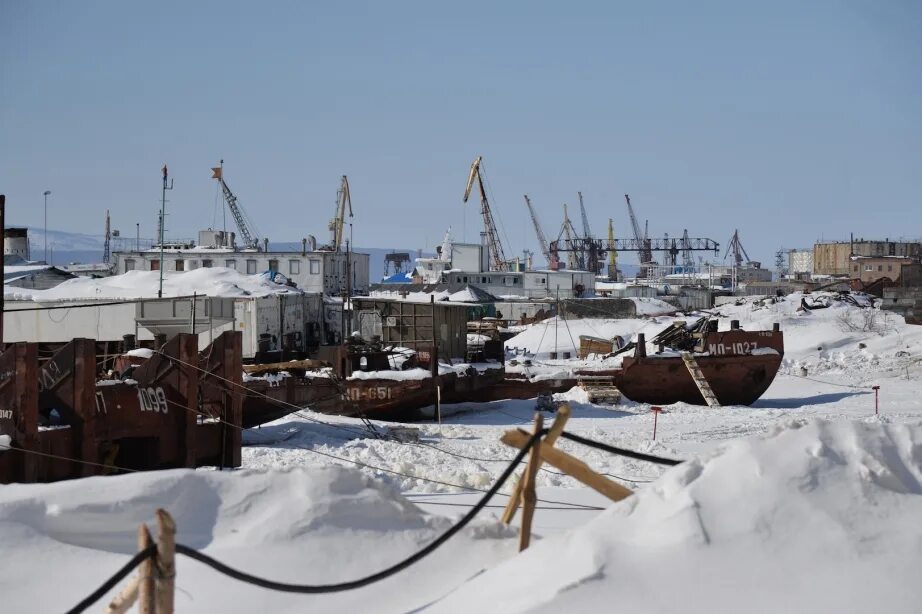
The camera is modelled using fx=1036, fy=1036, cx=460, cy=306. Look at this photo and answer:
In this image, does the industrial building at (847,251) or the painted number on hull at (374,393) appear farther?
the industrial building at (847,251)

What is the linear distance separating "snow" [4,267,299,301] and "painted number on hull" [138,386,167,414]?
22.0 m

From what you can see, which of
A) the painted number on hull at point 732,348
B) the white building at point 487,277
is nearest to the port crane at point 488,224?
the white building at point 487,277

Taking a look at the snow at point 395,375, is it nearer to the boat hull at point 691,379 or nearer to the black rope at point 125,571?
the boat hull at point 691,379

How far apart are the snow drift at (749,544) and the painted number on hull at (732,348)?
22.7 m

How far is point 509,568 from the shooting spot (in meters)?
5.75

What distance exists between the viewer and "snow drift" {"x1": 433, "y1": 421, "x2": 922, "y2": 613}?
5.18 meters

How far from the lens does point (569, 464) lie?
6281 mm

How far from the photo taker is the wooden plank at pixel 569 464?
242 inches

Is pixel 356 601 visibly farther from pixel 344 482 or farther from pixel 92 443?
pixel 92 443

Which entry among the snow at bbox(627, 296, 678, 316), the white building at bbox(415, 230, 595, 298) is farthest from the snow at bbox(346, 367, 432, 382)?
the white building at bbox(415, 230, 595, 298)

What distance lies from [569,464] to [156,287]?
3516cm

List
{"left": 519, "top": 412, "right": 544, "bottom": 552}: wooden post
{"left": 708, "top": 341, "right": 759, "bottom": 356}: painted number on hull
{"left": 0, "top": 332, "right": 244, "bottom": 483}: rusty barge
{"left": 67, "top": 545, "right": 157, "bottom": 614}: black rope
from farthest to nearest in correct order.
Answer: {"left": 708, "top": 341, "right": 759, "bottom": 356}: painted number on hull < {"left": 0, "top": 332, "right": 244, "bottom": 483}: rusty barge < {"left": 519, "top": 412, "right": 544, "bottom": 552}: wooden post < {"left": 67, "top": 545, "right": 157, "bottom": 614}: black rope

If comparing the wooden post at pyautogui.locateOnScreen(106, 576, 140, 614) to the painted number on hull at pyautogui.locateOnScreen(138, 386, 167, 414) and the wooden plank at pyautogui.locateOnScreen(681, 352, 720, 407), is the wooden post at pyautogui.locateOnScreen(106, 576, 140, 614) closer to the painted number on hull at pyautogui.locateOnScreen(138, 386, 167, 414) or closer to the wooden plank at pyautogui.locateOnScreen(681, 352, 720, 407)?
the painted number on hull at pyautogui.locateOnScreen(138, 386, 167, 414)

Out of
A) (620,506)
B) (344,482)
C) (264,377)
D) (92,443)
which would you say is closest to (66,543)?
(344,482)
